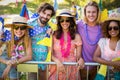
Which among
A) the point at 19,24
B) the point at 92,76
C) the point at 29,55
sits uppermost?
the point at 19,24

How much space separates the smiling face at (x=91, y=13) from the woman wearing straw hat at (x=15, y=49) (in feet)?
3.29

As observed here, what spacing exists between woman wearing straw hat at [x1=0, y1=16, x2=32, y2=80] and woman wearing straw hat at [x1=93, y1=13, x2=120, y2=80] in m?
1.14

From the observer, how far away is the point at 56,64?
5641 millimetres

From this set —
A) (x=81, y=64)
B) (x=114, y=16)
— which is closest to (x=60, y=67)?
(x=81, y=64)

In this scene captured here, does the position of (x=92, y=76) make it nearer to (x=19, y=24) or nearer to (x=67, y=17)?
(x=67, y=17)

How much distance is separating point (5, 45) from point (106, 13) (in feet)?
5.76

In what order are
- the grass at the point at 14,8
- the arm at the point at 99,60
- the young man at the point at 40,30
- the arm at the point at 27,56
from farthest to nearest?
the grass at the point at 14,8 < the young man at the point at 40,30 < the arm at the point at 27,56 < the arm at the point at 99,60

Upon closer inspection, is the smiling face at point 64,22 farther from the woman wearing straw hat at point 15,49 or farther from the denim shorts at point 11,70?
the denim shorts at point 11,70

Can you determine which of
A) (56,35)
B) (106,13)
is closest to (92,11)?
(106,13)

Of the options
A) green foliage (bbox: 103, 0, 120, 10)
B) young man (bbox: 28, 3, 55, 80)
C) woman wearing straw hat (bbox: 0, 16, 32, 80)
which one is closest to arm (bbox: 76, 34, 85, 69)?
young man (bbox: 28, 3, 55, 80)

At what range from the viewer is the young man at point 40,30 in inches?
228

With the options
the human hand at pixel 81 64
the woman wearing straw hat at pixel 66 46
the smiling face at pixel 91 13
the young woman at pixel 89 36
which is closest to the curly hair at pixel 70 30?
the woman wearing straw hat at pixel 66 46

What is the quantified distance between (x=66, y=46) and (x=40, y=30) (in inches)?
19.8

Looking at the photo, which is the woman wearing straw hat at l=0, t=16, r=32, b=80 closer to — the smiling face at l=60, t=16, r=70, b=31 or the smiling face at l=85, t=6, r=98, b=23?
the smiling face at l=60, t=16, r=70, b=31
